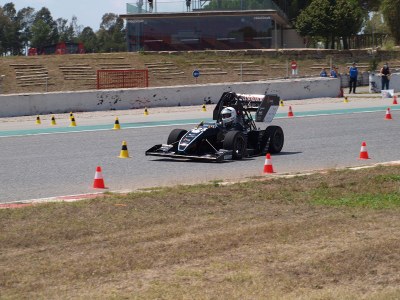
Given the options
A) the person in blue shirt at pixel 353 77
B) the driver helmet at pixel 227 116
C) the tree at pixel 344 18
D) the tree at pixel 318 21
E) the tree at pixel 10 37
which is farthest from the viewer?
the tree at pixel 10 37

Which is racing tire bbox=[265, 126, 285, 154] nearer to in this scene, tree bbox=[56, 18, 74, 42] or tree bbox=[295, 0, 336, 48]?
tree bbox=[295, 0, 336, 48]

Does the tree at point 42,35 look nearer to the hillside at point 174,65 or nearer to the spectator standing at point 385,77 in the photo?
the hillside at point 174,65

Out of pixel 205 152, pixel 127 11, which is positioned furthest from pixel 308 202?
pixel 127 11

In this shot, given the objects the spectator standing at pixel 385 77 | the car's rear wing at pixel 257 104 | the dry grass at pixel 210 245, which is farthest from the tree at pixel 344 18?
the dry grass at pixel 210 245

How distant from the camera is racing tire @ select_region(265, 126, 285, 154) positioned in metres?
17.3

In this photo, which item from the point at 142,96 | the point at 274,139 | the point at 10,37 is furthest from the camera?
the point at 10,37

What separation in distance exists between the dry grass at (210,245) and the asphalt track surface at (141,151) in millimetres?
2297

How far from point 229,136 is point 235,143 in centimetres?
19

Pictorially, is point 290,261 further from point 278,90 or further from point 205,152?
point 278,90

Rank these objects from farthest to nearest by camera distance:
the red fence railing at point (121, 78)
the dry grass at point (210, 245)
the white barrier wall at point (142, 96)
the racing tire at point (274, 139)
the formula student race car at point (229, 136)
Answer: the red fence railing at point (121, 78) → the white barrier wall at point (142, 96) → the racing tire at point (274, 139) → the formula student race car at point (229, 136) → the dry grass at point (210, 245)

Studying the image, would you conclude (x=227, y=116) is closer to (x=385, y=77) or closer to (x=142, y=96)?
(x=142, y=96)

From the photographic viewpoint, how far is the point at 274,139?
57.0 ft

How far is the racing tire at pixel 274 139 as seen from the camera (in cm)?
1728

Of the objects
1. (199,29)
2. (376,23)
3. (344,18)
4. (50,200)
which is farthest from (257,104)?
(376,23)
